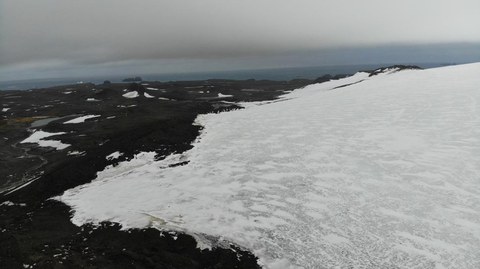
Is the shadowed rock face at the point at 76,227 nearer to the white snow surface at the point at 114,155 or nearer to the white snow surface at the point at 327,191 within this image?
the white snow surface at the point at 114,155

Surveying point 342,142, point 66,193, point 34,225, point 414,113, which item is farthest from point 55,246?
point 414,113

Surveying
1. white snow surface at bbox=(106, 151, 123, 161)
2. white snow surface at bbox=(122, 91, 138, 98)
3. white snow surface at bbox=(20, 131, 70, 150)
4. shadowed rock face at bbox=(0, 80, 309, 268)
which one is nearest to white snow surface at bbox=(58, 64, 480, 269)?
shadowed rock face at bbox=(0, 80, 309, 268)

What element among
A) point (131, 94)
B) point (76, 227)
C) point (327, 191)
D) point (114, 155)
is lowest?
point (76, 227)

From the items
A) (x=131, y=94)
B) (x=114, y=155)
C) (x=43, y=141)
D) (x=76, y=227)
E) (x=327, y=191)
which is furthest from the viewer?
(x=131, y=94)

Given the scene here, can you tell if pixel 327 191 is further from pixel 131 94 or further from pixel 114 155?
pixel 131 94

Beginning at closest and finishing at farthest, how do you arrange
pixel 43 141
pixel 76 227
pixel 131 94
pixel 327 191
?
pixel 76 227, pixel 327 191, pixel 43 141, pixel 131 94

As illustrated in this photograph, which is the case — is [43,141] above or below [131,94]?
below

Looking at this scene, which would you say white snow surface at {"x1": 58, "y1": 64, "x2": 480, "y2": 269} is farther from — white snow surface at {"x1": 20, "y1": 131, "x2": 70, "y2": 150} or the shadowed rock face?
white snow surface at {"x1": 20, "y1": 131, "x2": 70, "y2": 150}

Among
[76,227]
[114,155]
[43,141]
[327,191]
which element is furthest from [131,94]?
[327,191]

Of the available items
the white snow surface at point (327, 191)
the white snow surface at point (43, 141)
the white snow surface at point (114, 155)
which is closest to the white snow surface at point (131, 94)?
the white snow surface at point (43, 141)
